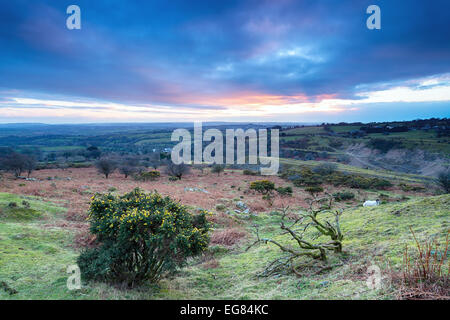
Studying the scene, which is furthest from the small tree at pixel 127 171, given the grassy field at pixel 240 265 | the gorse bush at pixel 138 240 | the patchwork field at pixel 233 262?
the gorse bush at pixel 138 240

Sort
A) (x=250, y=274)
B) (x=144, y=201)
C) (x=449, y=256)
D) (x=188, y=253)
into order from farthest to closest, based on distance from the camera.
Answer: (x=250, y=274) < (x=144, y=201) < (x=188, y=253) < (x=449, y=256)

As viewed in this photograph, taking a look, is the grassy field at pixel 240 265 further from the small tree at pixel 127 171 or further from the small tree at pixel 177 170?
the small tree at pixel 127 171

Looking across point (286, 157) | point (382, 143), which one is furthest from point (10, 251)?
point (382, 143)

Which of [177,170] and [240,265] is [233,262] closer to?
[240,265]

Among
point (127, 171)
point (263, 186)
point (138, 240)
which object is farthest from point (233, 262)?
point (127, 171)

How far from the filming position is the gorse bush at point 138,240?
5.46 metres

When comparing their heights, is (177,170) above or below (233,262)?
above

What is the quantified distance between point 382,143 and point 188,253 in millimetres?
80390

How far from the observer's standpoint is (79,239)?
35.0 ft

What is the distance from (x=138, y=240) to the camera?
5621 millimetres

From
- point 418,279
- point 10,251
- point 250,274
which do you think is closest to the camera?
point 418,279
